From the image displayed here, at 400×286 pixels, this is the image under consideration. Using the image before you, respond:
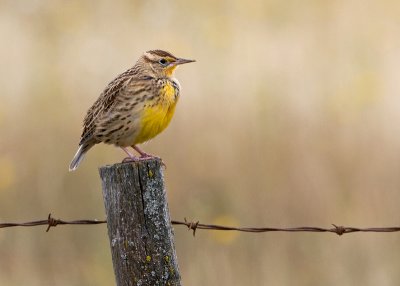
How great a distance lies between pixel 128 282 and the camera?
13.9ft

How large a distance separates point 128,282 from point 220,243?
287 cm

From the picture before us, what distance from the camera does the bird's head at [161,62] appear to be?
257 inches

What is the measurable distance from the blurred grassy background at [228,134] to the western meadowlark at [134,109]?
986 millimetres

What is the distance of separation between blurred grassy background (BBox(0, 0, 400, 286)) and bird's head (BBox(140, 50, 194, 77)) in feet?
3.69

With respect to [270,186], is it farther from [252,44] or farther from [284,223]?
[252,44]

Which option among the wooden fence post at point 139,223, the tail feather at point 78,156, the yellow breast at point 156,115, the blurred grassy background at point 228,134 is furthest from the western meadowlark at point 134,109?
the wooden fence post at point 139,223

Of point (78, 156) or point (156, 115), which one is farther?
point (78, 156)

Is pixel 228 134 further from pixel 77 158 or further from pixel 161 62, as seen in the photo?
pixel 77 158

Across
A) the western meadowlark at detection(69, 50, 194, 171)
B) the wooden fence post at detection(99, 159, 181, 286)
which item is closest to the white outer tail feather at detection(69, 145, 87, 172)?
the western meadowlark at detection(69, 50, 194, 171)

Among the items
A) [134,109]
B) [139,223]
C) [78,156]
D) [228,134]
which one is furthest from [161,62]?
[139,223]

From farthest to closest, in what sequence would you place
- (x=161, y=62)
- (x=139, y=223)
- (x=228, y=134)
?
1. (x=228, y=134)
2. (x=161, y=62)
3. (x=139, y=223)

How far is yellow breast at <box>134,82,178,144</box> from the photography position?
6.10 meters

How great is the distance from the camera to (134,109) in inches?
242

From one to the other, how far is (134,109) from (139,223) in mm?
2025
